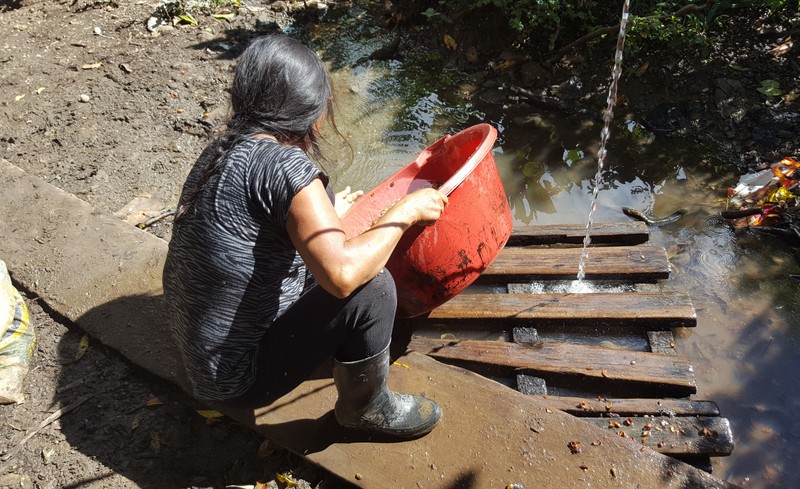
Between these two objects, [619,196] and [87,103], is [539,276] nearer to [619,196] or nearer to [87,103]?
[619,196]

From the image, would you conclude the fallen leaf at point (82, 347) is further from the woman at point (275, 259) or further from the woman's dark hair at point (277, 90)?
the woman's dark hair at point (277, 90)

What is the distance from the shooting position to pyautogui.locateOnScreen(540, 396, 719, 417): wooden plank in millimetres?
2166

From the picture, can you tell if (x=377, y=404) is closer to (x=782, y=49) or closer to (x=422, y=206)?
(x=422, y=206)

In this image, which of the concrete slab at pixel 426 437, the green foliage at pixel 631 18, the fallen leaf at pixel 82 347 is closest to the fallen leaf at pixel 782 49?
the green foliage at pixel 631 18

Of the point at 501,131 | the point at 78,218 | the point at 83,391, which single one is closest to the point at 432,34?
the point at 501,131

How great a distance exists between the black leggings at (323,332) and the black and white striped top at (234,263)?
0.04m

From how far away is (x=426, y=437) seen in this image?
6.74 feet

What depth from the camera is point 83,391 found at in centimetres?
234

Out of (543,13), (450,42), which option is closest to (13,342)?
(450,42)

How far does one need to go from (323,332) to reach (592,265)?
1668 millimetres

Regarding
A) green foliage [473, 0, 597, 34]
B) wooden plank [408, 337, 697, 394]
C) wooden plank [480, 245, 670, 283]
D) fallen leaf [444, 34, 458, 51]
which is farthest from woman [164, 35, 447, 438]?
fallen leaf [444, 34, 458, 51]

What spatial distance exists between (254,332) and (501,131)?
9.87ft

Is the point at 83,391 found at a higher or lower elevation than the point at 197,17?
lower

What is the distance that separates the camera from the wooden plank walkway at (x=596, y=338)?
214 centimetres
